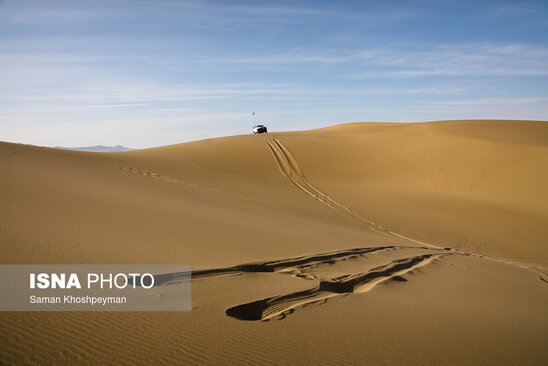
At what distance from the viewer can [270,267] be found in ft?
21.5

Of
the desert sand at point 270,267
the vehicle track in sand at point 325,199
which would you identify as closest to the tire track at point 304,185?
the vehicle track in sand at point 325,199

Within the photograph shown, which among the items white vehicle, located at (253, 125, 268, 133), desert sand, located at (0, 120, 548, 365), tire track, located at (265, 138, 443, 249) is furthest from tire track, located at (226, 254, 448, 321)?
white vehicle, located at (253, 125, 268, 133)

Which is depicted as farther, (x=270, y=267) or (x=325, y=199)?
(x=325, y=199)

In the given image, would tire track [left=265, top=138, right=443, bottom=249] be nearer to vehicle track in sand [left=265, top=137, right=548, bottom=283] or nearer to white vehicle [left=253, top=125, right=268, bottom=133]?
vehicle track in sand [left=265, top=137, right=548, bottom=283]

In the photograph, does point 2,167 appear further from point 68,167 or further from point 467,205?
point 467,205

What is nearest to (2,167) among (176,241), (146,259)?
(176,241)

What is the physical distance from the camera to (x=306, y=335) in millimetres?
4203
